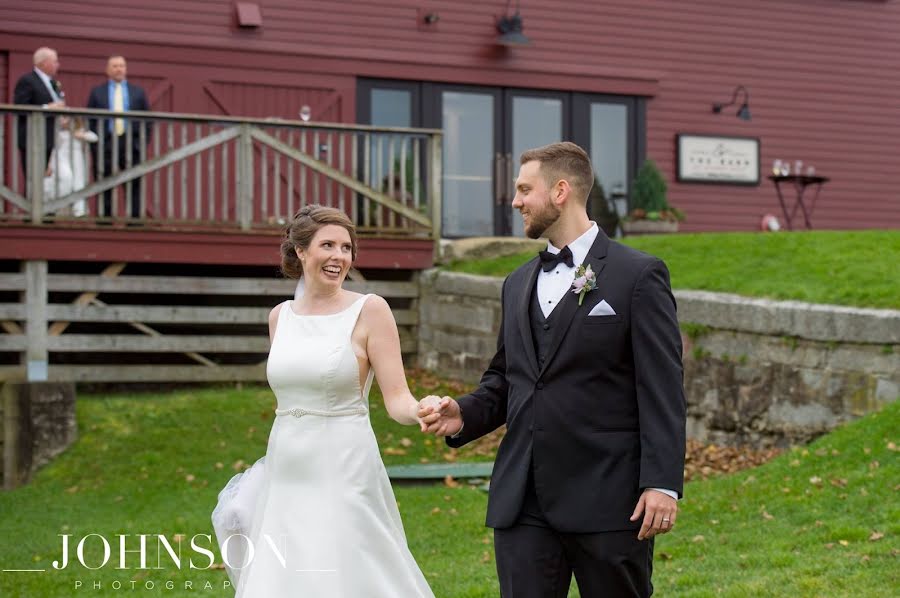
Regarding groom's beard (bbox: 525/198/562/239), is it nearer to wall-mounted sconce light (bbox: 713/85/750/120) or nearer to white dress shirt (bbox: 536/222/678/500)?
white dress shirt (bbox: 536/222/678/500)

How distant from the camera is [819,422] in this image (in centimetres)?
1004

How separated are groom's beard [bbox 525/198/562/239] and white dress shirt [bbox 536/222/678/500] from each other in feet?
0.36

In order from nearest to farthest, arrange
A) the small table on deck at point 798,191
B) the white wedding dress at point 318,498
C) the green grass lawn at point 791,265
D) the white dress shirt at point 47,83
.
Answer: the white wedding dress at point 318,498
the green grass lawn at point 791,265
the white dress shirt at point 47,83
the small table on deck at point 798,191

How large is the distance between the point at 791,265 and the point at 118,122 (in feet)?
23.6

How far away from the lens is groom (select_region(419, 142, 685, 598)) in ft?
13.4

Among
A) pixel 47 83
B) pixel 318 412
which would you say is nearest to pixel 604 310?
pixel 318 412

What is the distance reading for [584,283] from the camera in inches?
168

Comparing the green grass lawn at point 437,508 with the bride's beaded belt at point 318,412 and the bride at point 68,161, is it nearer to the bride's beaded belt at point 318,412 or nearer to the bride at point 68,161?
the bride at point 68,161

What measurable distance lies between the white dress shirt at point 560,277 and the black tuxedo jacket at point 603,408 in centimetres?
7

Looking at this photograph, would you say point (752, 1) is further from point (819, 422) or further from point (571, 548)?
point (571, 548)

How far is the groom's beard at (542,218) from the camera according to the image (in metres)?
4.40

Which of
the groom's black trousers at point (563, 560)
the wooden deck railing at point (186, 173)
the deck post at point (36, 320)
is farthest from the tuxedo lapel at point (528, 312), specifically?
the deck post at point (36, 320)

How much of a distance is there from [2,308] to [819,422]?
7.95 m

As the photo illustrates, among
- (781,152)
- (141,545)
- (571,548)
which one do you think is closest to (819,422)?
(141,545)
